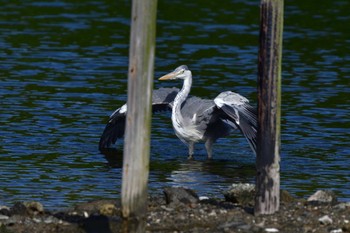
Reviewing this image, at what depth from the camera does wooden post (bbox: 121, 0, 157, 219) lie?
10438mm

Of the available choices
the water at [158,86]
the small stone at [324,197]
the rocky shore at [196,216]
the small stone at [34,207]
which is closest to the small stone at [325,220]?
the rocky shore at [196,216]

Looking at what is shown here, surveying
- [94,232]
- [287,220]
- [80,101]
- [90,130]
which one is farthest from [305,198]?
→ [80,101]

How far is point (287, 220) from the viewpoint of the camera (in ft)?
36.9

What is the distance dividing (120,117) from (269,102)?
611cm

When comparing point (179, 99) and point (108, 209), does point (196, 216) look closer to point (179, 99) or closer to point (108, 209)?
point (108, 209)

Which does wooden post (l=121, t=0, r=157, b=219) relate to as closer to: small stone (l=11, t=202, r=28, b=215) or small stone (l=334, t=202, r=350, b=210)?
small stone (l=11, t=202, r=28, b=215)

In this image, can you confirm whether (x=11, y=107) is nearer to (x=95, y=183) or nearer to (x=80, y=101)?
(x=80, y=101)

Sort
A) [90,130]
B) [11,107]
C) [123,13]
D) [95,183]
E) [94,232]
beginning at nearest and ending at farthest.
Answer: [94,232], [95,183], [90,130], [11,107], [123,13]

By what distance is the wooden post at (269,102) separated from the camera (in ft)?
36.6

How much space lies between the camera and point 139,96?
413 inches

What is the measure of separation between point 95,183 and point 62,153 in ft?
6.43

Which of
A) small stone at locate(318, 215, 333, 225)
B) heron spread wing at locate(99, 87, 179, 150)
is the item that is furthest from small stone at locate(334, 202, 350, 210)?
heron spread wing at locate(99, 87, 179, 150)

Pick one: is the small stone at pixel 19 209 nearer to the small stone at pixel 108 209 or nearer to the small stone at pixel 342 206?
the small stone at pixel 108 209

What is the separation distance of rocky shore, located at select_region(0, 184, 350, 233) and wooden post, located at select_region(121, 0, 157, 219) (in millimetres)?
548
